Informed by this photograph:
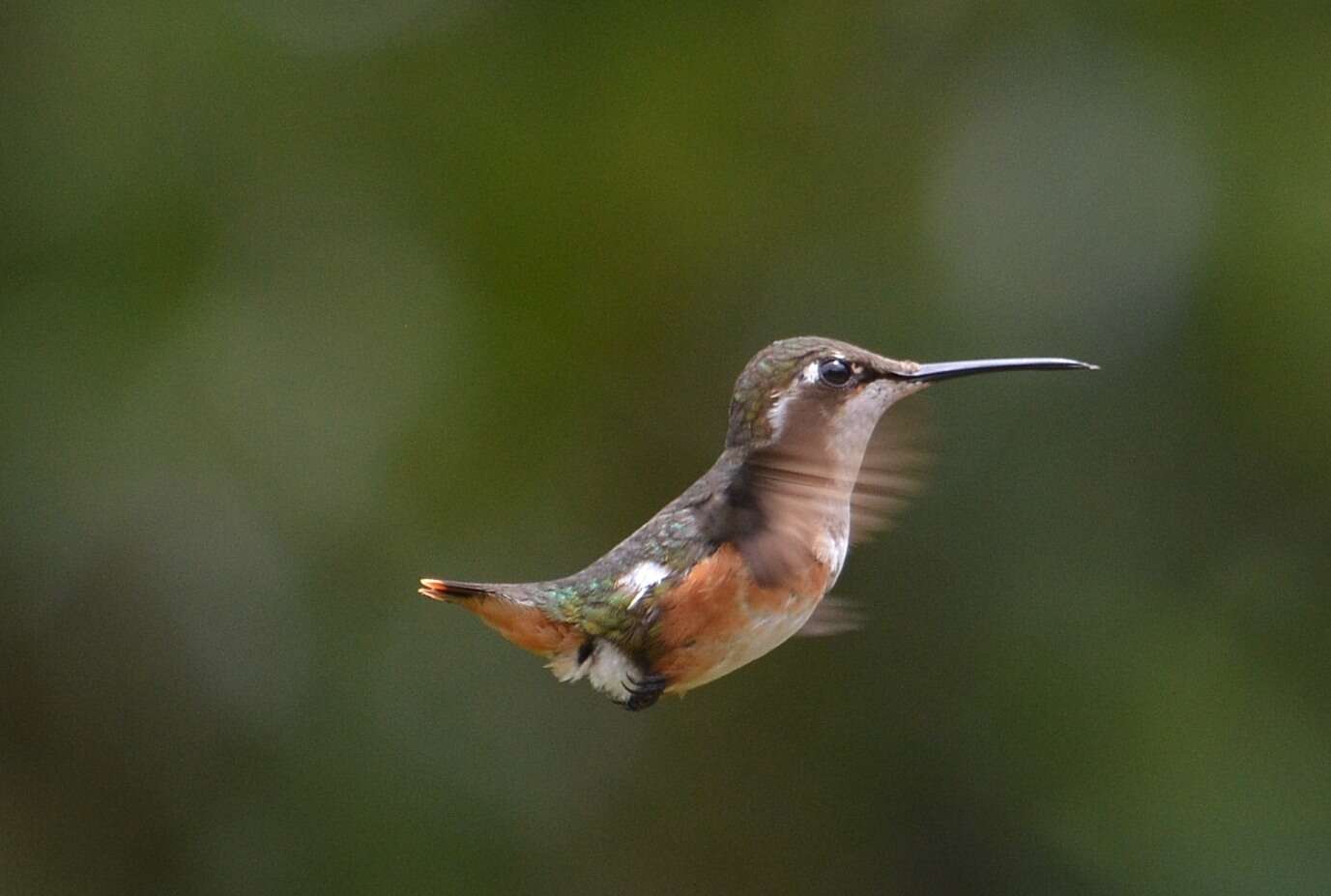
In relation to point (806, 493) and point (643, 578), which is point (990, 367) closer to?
point (806, 493)

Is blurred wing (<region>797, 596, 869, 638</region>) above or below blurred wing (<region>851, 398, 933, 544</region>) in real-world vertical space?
below

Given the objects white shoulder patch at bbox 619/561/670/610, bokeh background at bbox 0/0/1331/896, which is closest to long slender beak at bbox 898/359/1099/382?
white shoulder patch at bbox 619/561/670/610

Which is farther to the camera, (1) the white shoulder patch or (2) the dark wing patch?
(1) the white shoulder patch

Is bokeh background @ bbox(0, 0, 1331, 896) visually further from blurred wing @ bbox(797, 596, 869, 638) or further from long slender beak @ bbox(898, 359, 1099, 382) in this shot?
long slender beak @ bbox(898, 359, 1099, 382)

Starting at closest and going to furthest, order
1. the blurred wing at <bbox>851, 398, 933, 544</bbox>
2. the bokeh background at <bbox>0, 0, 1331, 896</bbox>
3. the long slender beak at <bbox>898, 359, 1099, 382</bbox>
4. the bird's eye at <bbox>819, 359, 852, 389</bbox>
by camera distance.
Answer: the blurred wing at <bbox>851, 398, 933, 544</bbox>
the long slender beak at <bbox>898, 359, 1099, 382</bbox>
the bird's eye at <bbox>819, 359, 852, 389</bbox>
the bokeh background at <bbox>0, 0, 1331, 896</bbox>

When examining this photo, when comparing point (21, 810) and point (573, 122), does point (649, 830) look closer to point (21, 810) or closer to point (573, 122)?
point (21, 810)

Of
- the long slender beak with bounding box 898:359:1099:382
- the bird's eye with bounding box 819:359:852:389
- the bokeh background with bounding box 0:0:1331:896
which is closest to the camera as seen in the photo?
the long slender beak with bounding box 898:359:1099:382

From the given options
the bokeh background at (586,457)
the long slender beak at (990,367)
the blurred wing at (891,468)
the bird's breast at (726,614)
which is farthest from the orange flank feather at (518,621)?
the bokeh background at (586,457)
